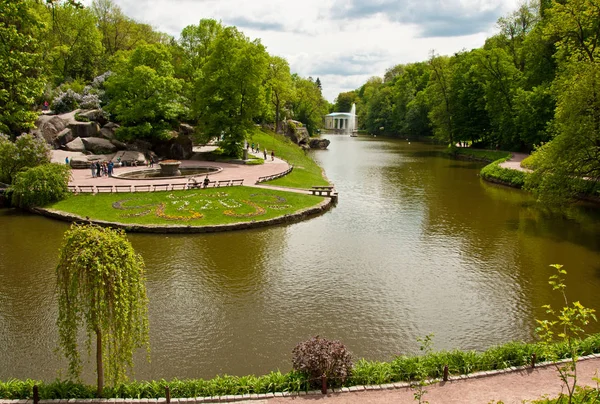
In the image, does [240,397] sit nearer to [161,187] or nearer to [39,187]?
[39,187]

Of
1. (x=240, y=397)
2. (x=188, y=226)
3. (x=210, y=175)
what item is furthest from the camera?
(x=210, y=175)

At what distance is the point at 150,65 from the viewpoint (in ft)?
182

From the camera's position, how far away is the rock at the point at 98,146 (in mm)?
50125

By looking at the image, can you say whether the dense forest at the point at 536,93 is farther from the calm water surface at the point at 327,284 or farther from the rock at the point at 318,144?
the rock at the point at 318,144

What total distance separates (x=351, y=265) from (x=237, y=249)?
6.40 metres

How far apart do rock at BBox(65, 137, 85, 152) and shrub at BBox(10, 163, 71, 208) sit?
16.3 metres

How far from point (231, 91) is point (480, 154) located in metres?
38.3

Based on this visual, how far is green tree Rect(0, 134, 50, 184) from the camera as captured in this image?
34.7m

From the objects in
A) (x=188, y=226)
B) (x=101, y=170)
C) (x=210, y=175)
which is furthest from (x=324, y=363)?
(x=101, y=170)

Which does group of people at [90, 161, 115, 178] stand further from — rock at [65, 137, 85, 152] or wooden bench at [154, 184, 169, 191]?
wooden bench at [154, 184, 169, 191]

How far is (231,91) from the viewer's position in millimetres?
53281

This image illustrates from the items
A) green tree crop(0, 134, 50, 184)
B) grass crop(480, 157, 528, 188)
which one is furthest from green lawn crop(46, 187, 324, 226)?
grass crop(480, 157, 528, 188)

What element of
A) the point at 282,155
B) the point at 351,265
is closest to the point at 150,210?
the point at 351,265

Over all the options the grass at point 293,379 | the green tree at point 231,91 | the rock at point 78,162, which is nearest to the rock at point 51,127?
the rock at point 78,162
